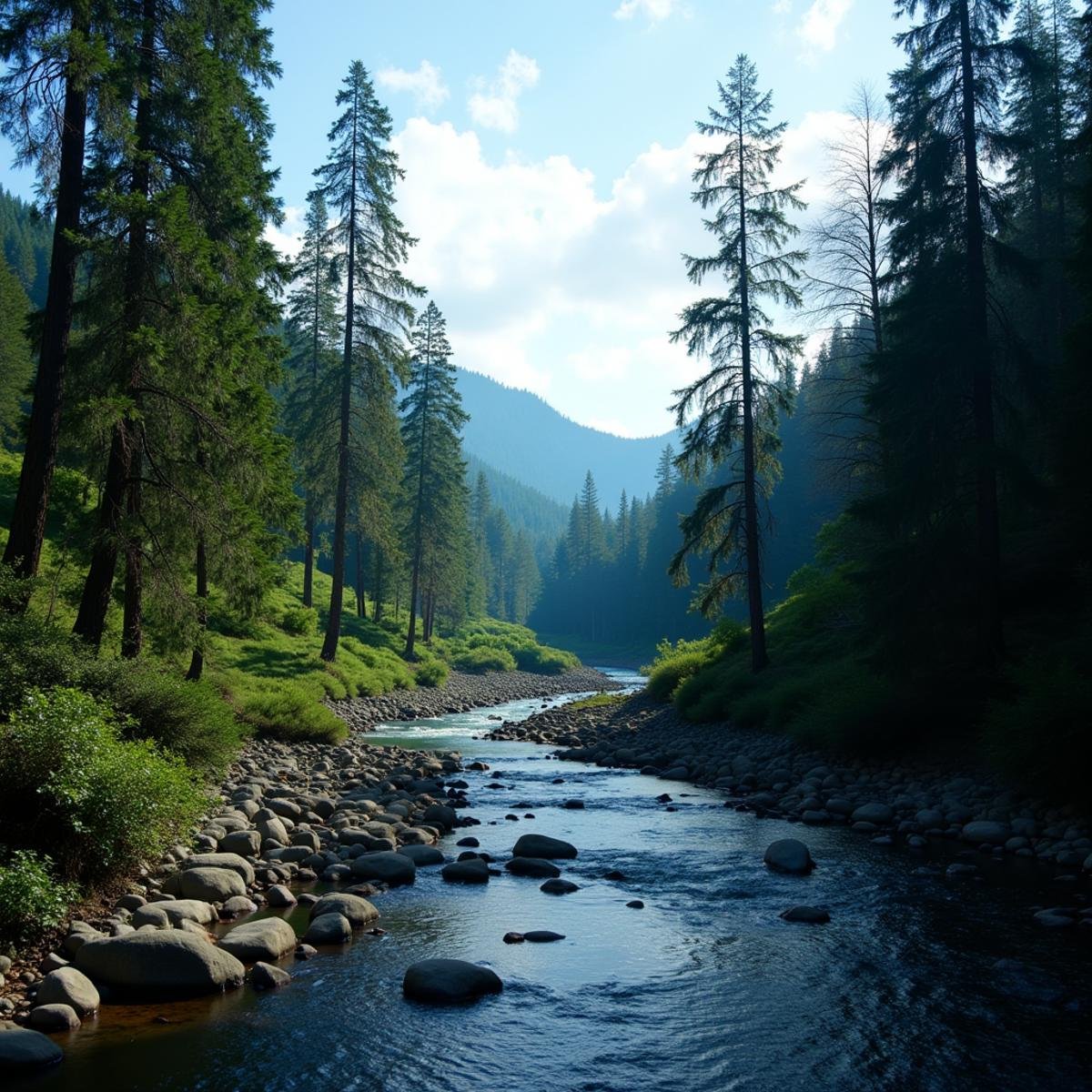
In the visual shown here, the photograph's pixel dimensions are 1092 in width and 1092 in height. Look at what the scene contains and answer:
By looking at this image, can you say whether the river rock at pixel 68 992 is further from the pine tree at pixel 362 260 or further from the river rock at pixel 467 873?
the pine tree at pixel 362 260

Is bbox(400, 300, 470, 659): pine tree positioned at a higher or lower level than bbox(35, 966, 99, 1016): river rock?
higher

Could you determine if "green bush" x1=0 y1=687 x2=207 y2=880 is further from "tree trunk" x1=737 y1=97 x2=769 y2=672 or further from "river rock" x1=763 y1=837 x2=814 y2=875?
"tree trunk" x1=737 y1=97 x2=769 y2=672

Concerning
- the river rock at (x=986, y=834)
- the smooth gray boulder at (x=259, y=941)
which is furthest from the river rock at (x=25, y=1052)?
the river rock at (x=986, y=834)

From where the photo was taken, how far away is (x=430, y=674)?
38094mm

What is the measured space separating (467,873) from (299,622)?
2299cm

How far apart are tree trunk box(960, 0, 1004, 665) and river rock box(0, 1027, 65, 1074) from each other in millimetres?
13849

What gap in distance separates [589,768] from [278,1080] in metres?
13.4

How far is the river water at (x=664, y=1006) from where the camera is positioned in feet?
16.7

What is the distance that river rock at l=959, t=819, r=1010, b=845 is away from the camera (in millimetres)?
10258

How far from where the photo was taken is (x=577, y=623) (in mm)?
111812

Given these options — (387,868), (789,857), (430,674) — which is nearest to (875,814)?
(789,857)

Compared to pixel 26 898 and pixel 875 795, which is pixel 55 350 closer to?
pixel 26 898

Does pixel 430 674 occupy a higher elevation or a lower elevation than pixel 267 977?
higher

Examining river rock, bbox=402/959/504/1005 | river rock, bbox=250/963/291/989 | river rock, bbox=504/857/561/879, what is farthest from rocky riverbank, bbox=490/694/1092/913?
river rock, bbox=250/963/291/989
